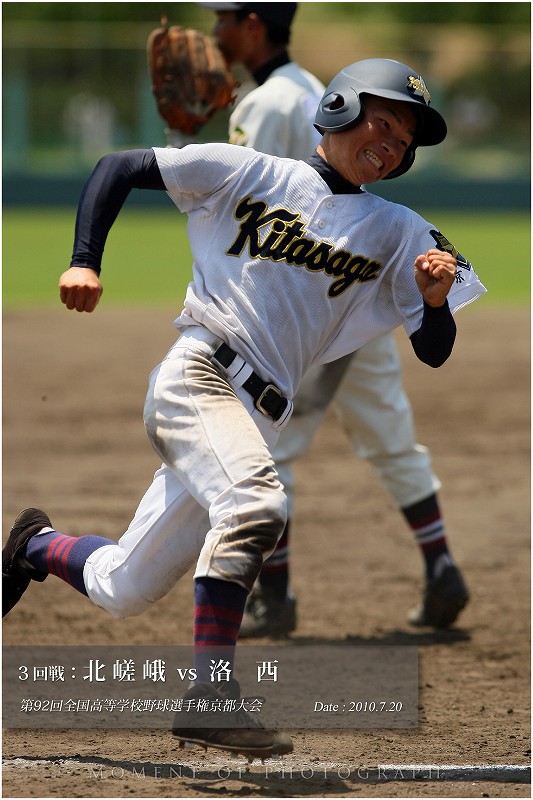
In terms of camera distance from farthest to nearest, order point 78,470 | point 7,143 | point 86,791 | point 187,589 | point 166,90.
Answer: point 7,143 → point 78,470 → point 187,589 → point 166,90 → point 86,791

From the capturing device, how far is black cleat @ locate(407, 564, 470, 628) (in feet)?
14.1

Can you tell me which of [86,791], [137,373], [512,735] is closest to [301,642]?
[512,735]

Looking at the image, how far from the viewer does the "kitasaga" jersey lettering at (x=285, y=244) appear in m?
2.83

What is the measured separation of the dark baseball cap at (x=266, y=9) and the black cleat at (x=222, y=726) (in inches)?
102

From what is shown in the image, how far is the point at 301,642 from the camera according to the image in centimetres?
412

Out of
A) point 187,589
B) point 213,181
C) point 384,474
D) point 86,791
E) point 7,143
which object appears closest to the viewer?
point 86,791

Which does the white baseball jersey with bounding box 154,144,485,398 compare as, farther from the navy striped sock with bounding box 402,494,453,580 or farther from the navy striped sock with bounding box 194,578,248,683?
the navy striped sock with bounding box 402,494,453,580

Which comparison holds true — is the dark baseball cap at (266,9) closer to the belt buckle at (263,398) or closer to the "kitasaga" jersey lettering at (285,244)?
the "kitasaga" jersey lettering at (285,244)

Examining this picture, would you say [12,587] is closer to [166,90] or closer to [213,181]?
[213,181]

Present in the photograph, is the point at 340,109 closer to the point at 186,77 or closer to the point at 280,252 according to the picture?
the point at 280,252

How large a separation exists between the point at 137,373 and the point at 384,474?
428cm

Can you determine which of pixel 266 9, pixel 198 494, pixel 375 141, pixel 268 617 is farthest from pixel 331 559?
pixel 375 141

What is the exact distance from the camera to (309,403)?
419 cm

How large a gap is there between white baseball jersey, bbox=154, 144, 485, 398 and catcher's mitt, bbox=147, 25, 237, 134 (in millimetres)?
1266
